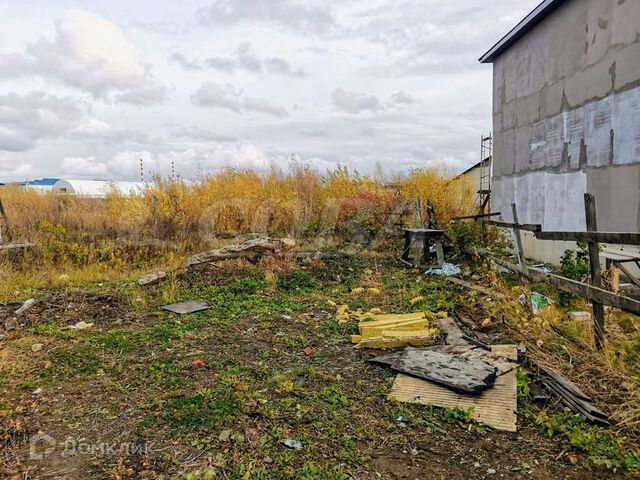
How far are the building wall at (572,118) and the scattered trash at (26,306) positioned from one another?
9.17 m

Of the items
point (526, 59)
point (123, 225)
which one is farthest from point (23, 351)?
point (526, 59)

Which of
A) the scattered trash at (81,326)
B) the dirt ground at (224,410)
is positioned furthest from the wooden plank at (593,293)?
the scattered trash at (81,326)

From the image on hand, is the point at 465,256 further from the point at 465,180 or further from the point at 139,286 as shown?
the point at 139,286

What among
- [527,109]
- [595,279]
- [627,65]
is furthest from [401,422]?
[527,109]

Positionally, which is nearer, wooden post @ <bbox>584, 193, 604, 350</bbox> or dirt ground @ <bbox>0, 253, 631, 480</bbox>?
dirt ground @ <bbox>0, 253, 631, 480</bbox>

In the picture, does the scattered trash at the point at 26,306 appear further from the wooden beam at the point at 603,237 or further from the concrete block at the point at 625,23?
the concrete block at the point at 625,23

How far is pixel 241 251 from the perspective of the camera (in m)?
9.09

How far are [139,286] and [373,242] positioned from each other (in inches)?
259

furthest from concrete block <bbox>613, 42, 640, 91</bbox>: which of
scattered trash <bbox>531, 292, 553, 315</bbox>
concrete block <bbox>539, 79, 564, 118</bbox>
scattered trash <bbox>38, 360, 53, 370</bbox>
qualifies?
scattered trash <bbox>38, 360, 53, 370</bbox>

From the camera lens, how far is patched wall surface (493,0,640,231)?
6.67 m

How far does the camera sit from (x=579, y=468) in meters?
2.72

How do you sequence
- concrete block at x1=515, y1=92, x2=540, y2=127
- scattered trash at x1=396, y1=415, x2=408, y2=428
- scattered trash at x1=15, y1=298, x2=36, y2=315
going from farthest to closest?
concrete block at x1=515, y1=92, x2=540, y2=127 < scattered trash at x1=15, y1=298, x2=36, y2=315 < scattered trash at x1=396, y1=415, x2=408, y2=428

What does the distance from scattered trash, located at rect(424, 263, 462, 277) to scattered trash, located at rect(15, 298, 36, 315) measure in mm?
6876

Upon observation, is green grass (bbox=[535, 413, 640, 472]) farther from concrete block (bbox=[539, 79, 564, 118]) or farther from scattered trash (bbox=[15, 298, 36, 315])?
concrete block (bbox=[539, 79, 564, 118])
